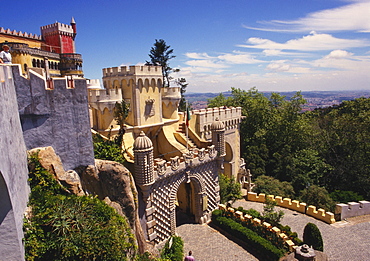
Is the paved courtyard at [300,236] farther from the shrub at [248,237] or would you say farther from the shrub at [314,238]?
the shrub at [314,238]

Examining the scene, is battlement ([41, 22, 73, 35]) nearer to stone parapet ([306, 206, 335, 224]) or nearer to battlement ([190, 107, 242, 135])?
battlement ([190, 107, 242, 135])

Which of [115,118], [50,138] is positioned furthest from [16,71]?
[115,118]

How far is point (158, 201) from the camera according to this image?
19641 mm

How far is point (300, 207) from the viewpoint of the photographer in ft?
85.2

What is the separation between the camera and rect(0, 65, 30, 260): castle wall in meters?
8.03

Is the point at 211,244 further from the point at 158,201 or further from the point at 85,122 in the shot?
the point at 85,122

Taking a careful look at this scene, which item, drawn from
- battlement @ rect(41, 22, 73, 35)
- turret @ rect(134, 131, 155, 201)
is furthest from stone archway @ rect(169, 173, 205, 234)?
battlement @ rect(41, 22, 73, 35)

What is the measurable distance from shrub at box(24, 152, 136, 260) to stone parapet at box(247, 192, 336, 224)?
19383 millimetres

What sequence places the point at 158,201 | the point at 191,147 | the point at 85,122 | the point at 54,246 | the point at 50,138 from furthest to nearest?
the point at 191,147 < the point at 158,201 < the point at 85,122 < the point at 50,138 < the point at 54,246

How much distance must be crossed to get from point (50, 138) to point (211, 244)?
14.4 metres

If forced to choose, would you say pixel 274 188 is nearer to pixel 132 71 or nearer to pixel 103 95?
pixel 132 71

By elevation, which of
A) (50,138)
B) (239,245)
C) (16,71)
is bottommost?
(239,245)

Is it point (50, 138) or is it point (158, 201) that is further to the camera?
point (158, 201)

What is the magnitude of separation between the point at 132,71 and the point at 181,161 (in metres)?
8.70
